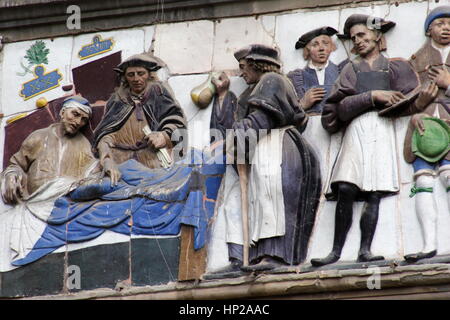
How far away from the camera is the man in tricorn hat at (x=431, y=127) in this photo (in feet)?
47.6

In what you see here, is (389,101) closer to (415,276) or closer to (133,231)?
(415,276)

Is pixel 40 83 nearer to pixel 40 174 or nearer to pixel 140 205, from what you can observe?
pixel 40 174

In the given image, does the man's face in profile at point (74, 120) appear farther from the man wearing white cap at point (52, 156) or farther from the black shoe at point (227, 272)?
the black shoe at point (227, 272)

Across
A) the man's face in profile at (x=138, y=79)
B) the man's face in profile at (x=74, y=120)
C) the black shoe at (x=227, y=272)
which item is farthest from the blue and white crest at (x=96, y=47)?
the black shoe at (x=227, y=272)

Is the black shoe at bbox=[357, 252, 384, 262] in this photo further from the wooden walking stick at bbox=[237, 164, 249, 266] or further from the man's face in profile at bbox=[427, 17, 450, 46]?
the man's face in profile at bbox=[427, 17, 450, 46]

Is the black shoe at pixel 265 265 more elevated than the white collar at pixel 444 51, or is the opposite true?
the white collar at pixel 444 51

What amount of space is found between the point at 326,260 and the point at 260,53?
7.41 ft

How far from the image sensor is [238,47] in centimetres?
1600

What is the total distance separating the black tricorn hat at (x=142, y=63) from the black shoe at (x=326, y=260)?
9.15 ft

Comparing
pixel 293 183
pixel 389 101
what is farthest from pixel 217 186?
pixel 389 101

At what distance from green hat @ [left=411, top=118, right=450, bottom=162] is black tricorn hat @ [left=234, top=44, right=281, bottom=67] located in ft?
5.32

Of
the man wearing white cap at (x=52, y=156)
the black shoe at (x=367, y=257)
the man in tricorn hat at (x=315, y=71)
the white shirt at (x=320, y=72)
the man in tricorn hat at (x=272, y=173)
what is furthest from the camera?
the man wearing white cap at (x=52, y=156)

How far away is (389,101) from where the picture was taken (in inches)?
589

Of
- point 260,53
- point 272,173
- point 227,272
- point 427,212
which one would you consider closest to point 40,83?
point 260,53
